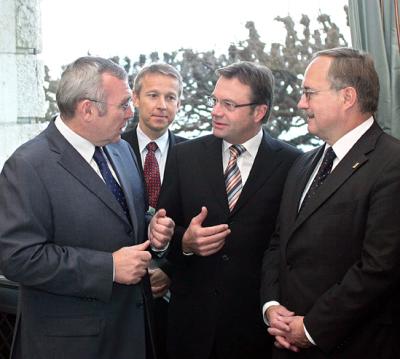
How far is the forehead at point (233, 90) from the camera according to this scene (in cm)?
269

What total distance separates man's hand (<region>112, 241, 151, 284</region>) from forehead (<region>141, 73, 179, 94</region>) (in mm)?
1255

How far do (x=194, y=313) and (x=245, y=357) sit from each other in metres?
0.27

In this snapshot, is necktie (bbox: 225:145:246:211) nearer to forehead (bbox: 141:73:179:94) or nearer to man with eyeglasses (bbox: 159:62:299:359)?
man with eyeglasses (bbox: 159:62:299:359)

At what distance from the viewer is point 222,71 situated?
108 inches

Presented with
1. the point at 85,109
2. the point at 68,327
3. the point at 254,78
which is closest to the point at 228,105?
the point at 254,78

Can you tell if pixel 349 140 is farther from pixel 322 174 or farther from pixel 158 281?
pixel 158 281

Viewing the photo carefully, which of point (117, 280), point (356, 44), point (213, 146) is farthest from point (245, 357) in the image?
point (356, 44)

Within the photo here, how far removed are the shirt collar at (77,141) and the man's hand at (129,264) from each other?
0.38 meters

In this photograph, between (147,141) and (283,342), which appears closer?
(283,342)

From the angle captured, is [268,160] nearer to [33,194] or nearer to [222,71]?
[222,71]

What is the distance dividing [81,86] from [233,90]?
0.72m

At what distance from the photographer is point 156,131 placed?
10.4 feet

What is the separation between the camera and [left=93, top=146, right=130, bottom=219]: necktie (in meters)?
2.34

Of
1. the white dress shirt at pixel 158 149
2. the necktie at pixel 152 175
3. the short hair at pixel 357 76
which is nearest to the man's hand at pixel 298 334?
the short hair at pixel 357 76
